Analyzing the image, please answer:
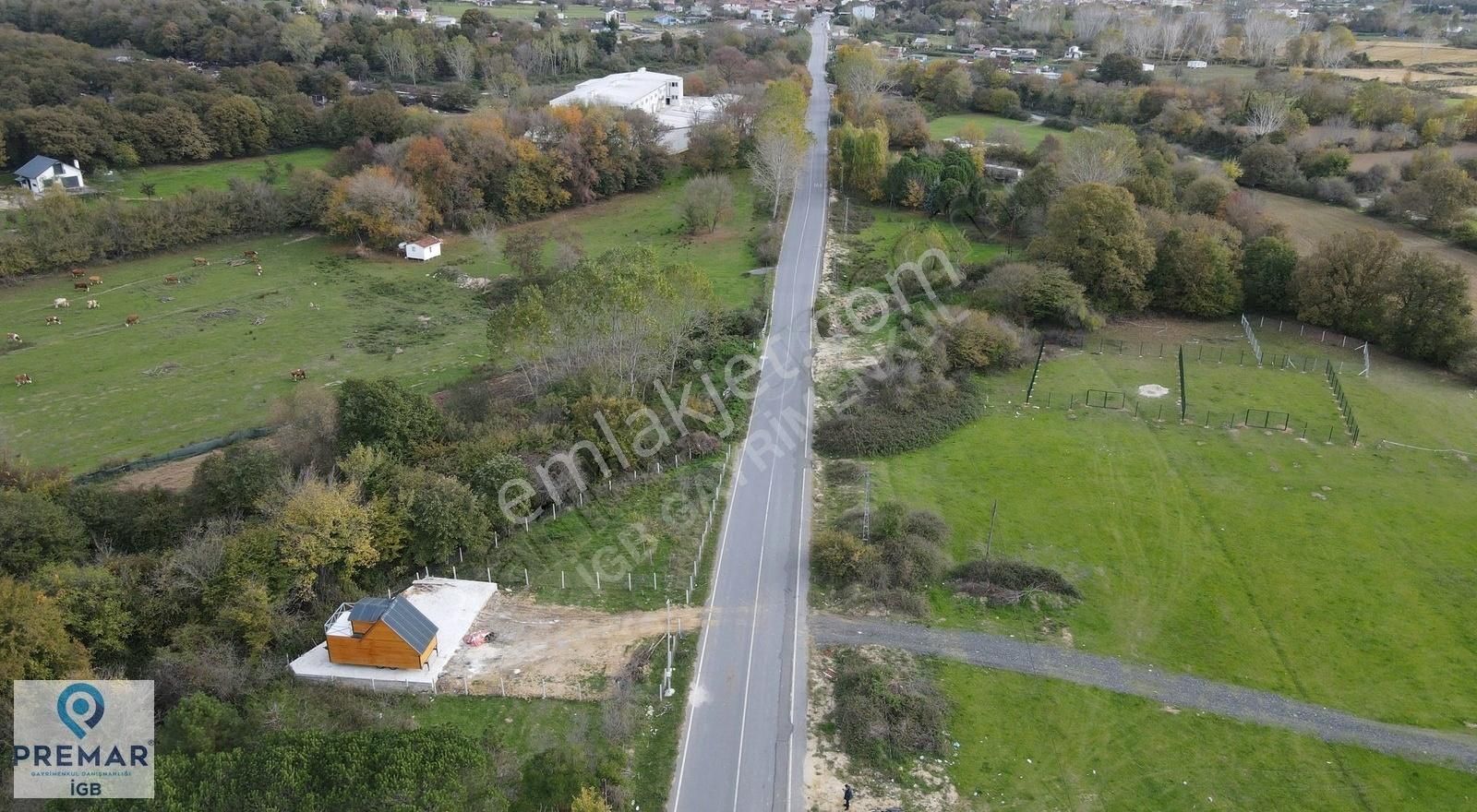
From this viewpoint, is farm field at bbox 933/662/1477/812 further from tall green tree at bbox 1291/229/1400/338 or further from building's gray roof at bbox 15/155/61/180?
building's gray roof at bbox 15/155/61/180

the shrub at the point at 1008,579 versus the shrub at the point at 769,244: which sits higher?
the shrub at the point at 769,244

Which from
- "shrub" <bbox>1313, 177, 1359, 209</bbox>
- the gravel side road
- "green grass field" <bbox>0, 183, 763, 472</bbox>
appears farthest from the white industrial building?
the gravel side road

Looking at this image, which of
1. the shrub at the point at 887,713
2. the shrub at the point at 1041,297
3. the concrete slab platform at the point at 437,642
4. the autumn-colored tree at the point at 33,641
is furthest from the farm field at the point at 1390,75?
the autumn-colored tree at the point at 33,641

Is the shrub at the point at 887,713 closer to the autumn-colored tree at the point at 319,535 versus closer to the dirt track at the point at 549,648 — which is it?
the dirt track at the point at 549,648

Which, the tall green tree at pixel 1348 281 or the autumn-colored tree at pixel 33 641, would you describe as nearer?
the autumn-colored tree at pixel 33 641

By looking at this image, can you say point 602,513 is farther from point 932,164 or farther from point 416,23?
point 416,23

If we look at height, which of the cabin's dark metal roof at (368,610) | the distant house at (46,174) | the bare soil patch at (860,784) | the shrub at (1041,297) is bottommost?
the bare soil patch at (860,784)
